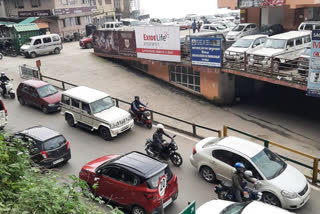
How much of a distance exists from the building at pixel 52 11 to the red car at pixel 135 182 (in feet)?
116

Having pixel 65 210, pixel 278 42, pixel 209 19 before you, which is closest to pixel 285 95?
pixel 278 42

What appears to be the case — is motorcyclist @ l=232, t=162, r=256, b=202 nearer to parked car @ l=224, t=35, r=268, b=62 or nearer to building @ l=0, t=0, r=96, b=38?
parked car @ l=224, t=35, r=268, b=62

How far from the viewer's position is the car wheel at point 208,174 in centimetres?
1152

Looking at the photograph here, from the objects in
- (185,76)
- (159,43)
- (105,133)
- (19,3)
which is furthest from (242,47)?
(19,3)

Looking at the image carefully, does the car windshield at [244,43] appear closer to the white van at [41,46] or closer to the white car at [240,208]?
the white car at [240,208]

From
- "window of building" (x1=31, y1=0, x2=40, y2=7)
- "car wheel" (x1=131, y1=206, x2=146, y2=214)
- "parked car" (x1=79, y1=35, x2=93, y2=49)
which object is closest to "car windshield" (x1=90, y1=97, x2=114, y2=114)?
"car wheel" (x1=131, y1=206, x2=146, y2=214)

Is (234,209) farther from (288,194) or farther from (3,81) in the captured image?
(3,81)

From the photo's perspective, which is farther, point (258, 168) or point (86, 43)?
point (86, 43)

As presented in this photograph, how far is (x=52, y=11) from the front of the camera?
40812 mm

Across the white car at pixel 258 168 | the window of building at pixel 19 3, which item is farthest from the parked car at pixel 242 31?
the window of building at pixel 19 3

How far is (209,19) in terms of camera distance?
5225 centimetres

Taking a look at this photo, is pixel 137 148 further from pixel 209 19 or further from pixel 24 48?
pixel 209 19

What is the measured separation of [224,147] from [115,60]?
20450 millimetres

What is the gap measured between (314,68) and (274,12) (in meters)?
17.7
